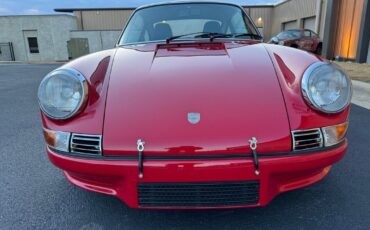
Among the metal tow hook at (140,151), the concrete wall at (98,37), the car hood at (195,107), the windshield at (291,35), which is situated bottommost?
the concrete wall at (98,37)

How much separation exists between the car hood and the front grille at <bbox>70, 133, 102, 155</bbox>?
1.7 inches

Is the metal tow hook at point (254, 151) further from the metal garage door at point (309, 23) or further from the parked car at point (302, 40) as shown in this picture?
the metal garage door at point (309, 23)

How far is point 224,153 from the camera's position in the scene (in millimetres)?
1313

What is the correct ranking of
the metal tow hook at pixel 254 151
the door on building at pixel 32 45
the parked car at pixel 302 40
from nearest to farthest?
1. the metal tow hook at pixel 254 151
2. the parked car at pixel 302 40
3. the door on building at pixel 32 45

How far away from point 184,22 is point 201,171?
1.75m

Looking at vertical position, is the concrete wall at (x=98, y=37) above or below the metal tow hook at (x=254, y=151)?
below

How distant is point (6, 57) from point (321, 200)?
2762cm

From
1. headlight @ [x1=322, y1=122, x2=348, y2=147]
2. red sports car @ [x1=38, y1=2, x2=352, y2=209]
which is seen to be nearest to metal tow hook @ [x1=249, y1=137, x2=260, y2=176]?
red sports car @ [x1=38, y1=2, x2=352, y2=209]

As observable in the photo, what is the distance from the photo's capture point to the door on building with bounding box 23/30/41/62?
23.4 metres

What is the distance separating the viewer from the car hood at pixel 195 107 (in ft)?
4.34

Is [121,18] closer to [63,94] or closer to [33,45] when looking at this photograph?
[33,45]

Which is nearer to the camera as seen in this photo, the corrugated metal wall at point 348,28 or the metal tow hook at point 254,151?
the metal tow hook at point 254,151

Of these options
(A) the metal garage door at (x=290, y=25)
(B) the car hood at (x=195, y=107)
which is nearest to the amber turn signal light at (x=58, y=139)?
(B) the car hood at (x=195, y=107)

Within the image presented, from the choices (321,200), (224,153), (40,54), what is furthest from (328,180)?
(40,54)
